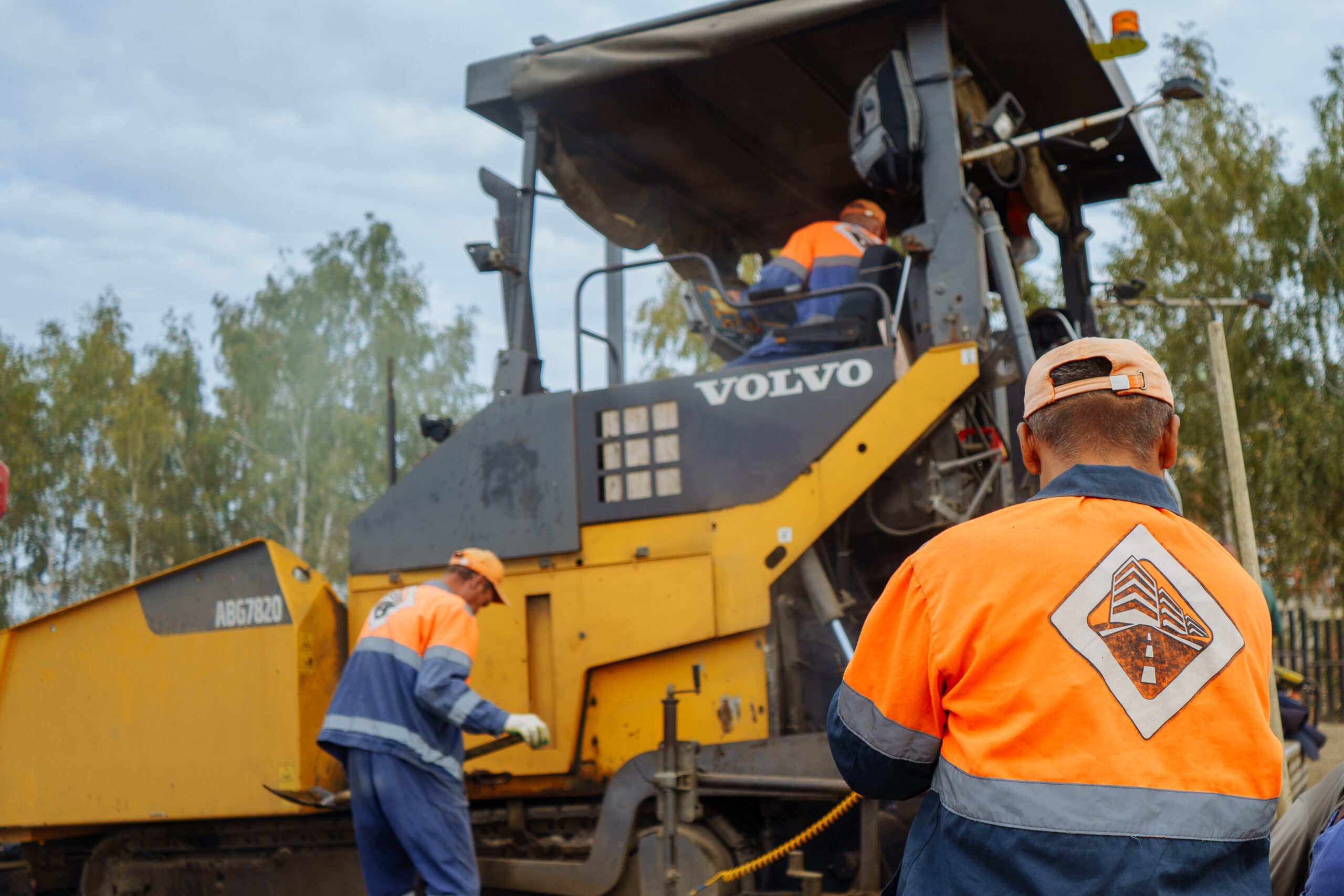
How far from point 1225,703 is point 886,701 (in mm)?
460

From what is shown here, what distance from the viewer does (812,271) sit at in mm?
4883

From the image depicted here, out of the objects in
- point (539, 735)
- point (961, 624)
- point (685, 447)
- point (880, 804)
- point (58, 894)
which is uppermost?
point (685, 447)

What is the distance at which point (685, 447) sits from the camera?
14.6ft

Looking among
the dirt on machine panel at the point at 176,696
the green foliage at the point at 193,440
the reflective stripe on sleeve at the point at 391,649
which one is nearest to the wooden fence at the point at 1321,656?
the reflective stripe on sleeve at the point at 391,649

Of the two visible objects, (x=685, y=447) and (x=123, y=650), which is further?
(x=123, y=650)

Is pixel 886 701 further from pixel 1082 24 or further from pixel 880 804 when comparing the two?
pixel 1082 24

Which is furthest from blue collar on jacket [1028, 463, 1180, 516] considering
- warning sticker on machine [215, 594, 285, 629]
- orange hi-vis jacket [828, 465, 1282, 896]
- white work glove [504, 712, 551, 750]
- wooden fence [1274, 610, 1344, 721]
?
wooden fence [1274, 610, 1344, 721]

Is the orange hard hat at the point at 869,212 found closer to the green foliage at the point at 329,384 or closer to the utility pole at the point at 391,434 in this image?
the utility pole at the point at 391,434

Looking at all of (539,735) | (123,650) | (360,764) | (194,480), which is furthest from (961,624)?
(194,480)

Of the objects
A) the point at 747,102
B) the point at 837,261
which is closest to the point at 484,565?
the point at 837,261

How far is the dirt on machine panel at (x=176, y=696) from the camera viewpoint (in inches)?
185

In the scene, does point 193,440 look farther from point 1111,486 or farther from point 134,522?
point 1111,486

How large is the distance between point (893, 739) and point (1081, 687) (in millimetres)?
296

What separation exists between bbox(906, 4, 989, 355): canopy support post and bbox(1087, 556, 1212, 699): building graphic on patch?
8.82 feet
